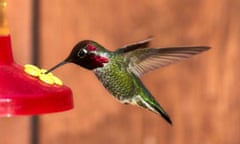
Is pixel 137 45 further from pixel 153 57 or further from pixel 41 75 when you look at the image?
pixel 41 75

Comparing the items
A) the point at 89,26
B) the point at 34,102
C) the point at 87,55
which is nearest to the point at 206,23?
the point at 89,26

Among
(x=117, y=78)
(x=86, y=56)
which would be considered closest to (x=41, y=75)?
(x=86, y=56)

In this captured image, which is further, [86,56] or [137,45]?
[137,45]

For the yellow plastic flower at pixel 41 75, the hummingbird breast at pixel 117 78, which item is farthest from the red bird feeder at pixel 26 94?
the hummingbird breast at pixel 117 78

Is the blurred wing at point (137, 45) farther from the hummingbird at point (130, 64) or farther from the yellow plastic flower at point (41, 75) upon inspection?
the yellow plastic flower at point (41, 75)

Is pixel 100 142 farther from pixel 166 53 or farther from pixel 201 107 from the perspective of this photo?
pixel 166 53

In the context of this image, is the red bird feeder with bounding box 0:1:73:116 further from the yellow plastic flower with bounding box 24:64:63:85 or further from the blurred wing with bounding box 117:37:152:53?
the blurred wing with bounding box 117:37:152:53

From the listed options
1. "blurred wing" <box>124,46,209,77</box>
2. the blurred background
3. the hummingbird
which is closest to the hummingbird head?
the hummingbird

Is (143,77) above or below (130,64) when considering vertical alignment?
below
